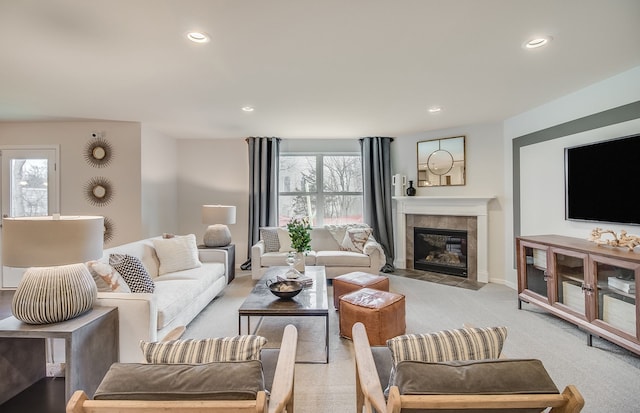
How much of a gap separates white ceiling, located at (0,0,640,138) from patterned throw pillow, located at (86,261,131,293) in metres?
1.63

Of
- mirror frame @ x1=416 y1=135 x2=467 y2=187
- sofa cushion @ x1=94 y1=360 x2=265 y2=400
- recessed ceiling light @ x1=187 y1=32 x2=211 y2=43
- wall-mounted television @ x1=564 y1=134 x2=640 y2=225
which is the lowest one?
sofa cushion @ x1=94 y1=360 x2=265 y2=400

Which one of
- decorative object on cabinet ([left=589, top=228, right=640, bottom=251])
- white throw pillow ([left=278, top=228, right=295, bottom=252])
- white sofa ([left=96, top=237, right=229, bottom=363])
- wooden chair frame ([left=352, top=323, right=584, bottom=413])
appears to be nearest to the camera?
wooden chair frame ([left=352, top=323, right=584, bottom=413])

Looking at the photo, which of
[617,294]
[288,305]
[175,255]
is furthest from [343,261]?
[617,294]

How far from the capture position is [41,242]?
154 centimetres

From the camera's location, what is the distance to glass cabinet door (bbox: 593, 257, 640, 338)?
7.67 feet

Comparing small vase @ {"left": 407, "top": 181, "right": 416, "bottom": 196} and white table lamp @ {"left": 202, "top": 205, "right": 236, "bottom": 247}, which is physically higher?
small vase @ {"left": 407, "top": 181, "right": 416, "bottom": 196}

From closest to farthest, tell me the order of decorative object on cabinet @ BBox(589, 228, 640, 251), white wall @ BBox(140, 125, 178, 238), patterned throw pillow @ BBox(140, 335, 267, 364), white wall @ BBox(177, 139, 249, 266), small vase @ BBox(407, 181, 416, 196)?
patterned throw pillow @ BBox(140, 335, 267, 364) < decorative object on cabinet @ BBox(589, 228, 640, 251) < white wall @ BBox(140, 125, 178, 238) < small vase @ BBox(407, 181, 416, 196) < white wall @ BBox(177, 139, 249, 266)

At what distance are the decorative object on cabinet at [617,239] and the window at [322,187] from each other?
3.42 m

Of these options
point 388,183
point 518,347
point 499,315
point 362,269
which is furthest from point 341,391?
point 388,183

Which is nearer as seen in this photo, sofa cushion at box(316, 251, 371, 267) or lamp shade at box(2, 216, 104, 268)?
lamp shade at box(2, 216, 104, 268)

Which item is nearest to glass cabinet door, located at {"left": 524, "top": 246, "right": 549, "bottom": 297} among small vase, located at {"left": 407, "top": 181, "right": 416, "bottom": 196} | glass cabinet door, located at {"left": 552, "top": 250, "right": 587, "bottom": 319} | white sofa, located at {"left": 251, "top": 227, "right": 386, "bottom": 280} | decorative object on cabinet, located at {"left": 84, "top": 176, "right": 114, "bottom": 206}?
glass cabinet door, located at {"left": 552, "top": 250, "right": 587, "bottom": 319}

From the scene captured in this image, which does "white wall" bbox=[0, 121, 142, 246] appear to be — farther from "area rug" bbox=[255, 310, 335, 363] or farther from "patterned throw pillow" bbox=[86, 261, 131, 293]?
"area rug" bbox=[255, 310, 335, 363]

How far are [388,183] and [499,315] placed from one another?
109 inches

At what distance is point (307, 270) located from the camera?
3822 mm
